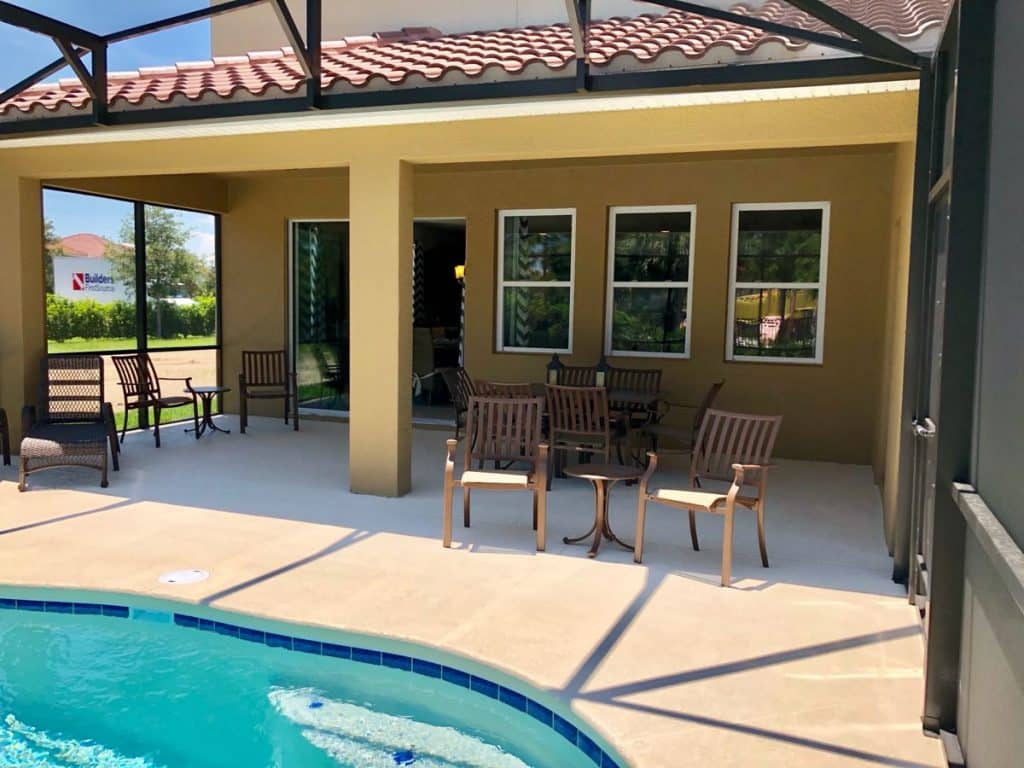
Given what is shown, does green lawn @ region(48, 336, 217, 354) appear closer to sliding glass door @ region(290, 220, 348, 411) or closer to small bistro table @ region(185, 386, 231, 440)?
small bistro table @ region(185, 386, 231, 440)

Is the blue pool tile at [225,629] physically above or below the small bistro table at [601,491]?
below

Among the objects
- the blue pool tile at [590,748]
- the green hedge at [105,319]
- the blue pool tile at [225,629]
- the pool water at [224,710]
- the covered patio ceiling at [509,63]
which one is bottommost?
the pool water at [224,710]

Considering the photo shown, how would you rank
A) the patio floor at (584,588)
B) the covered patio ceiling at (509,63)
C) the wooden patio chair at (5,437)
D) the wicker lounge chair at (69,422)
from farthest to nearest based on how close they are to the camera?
the wooden patio chair at (5,437) → the wicker lounge chair at (69,422) → the covered patio ceiling at (509,63) → the patio floor at (584,588)

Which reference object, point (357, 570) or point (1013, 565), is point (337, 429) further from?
point (1013, 565)

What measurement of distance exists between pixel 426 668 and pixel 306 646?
2.21 feet

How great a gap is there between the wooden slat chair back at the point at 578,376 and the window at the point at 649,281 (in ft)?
2.06

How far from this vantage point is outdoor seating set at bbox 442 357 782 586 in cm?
496

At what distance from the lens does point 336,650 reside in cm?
391

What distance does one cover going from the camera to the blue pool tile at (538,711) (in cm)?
332

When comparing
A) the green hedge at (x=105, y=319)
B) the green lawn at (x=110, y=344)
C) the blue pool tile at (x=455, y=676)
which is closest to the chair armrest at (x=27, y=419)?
the green lawn at (x=110, y=344)

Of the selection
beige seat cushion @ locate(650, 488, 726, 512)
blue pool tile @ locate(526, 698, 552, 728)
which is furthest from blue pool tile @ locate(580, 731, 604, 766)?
beige seat cushion @ locate(650, 488, 726, 512)

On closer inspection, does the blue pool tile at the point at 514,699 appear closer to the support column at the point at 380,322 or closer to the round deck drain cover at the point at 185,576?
the round deck drain cover at the point at 185,576

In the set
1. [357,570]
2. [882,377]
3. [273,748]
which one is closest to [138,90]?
[357,570]

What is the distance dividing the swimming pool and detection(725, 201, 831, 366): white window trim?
20.4 ft
